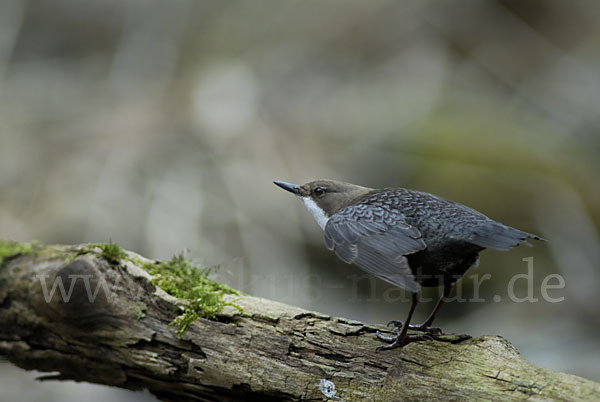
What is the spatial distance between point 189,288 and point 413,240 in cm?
122

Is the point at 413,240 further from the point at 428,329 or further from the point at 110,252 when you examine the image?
the point at 110,252

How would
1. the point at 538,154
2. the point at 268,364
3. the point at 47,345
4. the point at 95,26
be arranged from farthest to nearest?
the point at 95,26 < the point at 538,154 < the point at 47,345 < the point at 268,364

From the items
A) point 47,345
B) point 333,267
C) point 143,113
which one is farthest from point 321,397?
point 143,113

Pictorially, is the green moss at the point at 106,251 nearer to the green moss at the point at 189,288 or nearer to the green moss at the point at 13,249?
the green moss at the point at 189,288

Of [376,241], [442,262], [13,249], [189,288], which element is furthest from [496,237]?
[13,249]

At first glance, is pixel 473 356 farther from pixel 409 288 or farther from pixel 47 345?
pixel 47 345

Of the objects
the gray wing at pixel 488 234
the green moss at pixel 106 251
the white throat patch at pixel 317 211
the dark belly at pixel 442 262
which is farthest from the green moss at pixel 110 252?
the gray wing at pixel 488 234

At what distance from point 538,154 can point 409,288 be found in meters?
4.71

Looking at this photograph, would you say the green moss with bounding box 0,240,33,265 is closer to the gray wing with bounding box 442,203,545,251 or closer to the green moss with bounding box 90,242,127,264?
the green moss with bounding box 90,242,127,264

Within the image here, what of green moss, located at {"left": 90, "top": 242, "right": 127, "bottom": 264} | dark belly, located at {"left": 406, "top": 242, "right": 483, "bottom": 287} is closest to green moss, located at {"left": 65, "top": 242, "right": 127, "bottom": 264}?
green moss, located at {"left": 90, "top": 242, "right": 127, "bottom": 264}

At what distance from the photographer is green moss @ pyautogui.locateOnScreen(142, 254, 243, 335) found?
9.55ft

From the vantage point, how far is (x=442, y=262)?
9.52 ft

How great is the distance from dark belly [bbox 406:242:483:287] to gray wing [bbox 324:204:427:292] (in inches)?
4.0

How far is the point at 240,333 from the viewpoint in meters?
2.82
